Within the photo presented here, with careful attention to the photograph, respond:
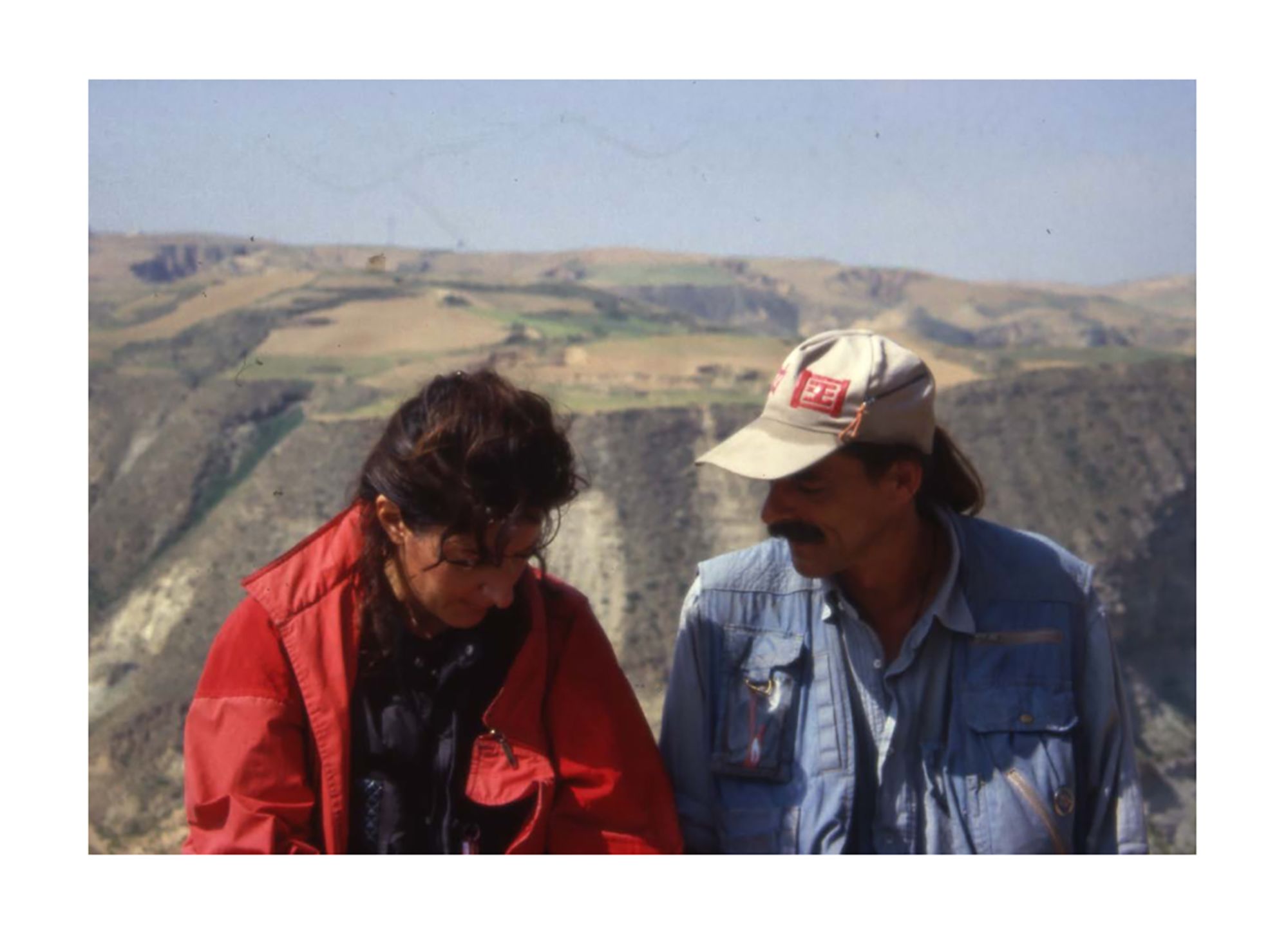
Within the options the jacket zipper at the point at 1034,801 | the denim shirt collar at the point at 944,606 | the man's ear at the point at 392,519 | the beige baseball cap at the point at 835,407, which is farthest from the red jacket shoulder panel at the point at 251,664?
the jacket zipper at the point at 1034,801

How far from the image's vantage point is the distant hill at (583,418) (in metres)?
11.2

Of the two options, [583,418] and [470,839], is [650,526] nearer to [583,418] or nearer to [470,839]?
Answer: [583,418]

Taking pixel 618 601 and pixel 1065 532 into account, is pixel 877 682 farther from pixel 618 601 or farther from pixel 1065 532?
pixel 1065 532

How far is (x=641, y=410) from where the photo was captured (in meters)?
14.0

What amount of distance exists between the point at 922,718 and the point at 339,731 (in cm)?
114

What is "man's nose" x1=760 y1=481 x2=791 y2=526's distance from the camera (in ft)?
8.82

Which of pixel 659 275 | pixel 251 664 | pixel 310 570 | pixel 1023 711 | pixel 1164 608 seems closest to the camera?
pixel 251 664

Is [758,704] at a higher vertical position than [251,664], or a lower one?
lower

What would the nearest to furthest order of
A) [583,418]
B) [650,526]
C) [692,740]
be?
[692,740]
[650,526]
[583,418]

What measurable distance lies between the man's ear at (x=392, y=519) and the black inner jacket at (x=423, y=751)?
18 centimetres

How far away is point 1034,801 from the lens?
263cm

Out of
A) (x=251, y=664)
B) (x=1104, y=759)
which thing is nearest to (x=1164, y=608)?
(x=1104, y=759)

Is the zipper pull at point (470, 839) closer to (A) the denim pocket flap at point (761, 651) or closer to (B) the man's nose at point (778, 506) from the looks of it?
(A) the denim pocket flap at point (761, 651)

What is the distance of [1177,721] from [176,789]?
7.78m
